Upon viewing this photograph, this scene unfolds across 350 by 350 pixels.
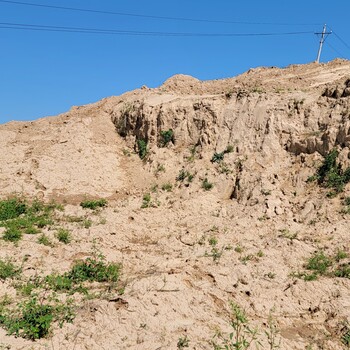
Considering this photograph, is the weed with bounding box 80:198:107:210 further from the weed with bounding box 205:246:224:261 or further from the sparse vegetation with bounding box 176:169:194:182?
the weed with bounding box 205:246:224:261

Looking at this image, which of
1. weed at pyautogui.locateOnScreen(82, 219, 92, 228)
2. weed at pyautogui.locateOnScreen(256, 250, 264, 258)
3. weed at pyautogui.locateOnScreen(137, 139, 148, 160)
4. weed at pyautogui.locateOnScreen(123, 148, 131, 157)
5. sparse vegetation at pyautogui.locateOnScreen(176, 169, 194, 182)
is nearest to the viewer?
weed at pyautogui.locateOnScreen(256, 250, 264, 258)

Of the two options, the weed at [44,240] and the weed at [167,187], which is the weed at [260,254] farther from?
the weed at [44,240]

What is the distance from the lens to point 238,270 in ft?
30.4

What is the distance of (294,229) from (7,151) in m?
12.1

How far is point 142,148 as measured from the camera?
1692 cm

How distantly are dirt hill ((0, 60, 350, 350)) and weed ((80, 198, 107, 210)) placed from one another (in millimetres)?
298

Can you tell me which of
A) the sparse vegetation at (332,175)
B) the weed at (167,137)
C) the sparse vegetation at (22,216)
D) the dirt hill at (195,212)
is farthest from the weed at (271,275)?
the weed at (167,137)

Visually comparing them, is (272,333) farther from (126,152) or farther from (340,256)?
(126,152)

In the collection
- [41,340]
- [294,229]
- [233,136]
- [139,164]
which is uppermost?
[233,136]

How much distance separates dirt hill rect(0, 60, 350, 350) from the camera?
7.28 metres

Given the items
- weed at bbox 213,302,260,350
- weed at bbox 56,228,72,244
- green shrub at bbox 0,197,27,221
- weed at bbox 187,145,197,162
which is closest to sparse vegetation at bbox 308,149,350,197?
weed at bbox 187,145,197,162

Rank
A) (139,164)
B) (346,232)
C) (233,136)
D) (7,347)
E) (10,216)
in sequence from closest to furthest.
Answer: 1. (7,347)
2. (346,232)
3. (10,216)
4. (233,136)
5. (139,164)

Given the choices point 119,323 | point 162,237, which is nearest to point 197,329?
point 119,323

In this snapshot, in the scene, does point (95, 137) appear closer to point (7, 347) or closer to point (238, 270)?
point (238, 270)
